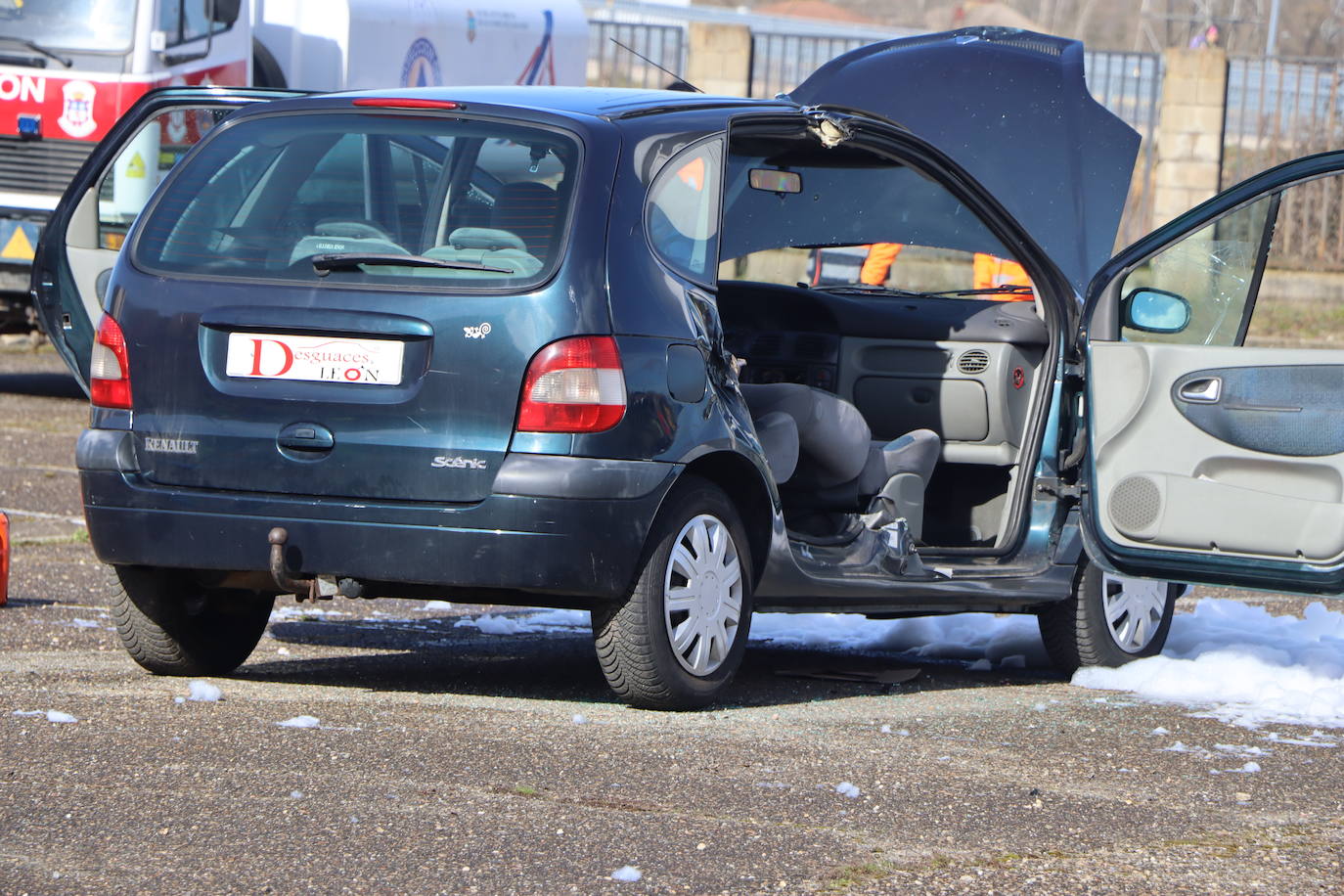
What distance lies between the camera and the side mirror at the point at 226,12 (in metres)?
14.4

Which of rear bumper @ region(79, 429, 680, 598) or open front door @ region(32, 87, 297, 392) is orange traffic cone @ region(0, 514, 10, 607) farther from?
rear bumper @ region(79, 429, 680, 598)

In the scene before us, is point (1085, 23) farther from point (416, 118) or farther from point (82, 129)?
point (416, 118)

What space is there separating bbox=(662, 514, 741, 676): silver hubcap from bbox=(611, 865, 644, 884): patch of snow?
1483 mm

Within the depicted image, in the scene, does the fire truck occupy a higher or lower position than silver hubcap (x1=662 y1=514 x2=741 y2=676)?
higher

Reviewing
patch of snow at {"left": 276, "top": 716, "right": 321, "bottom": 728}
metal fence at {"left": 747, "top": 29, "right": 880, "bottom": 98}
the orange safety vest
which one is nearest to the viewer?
patch of snow at {"left": 276, "top": 716, "right": 321, "bottom": 728}

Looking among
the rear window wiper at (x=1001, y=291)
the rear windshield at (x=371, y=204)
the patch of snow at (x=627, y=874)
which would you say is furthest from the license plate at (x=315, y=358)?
the rear window wiper at (x=1001, y=291)

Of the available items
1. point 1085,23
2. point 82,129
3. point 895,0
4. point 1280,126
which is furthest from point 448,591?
point 895,0

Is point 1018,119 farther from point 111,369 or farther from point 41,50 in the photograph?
point 41,50

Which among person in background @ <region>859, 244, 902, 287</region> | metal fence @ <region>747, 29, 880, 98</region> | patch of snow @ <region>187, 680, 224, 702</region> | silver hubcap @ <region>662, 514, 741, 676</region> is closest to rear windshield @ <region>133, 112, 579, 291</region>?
silver hubcap @ <region>662, 514, 741, 676</region>

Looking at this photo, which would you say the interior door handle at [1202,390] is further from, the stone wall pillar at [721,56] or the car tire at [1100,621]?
the stone wall pillar at [721,56]

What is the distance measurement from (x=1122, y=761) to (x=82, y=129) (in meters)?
10.5

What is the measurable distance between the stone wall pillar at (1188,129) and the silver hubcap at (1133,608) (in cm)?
1487

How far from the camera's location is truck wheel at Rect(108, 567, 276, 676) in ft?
18.6

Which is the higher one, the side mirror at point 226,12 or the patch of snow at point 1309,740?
the side mirror at point 226,12
